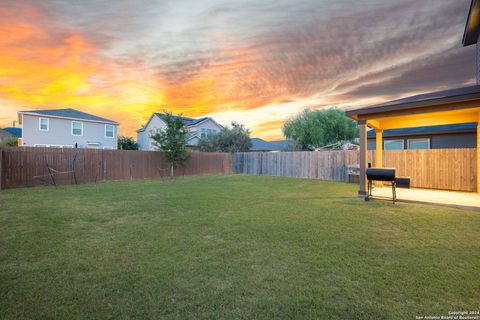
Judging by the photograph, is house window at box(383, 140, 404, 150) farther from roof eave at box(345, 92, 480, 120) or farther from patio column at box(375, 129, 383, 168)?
roof eave at box(345, 92, 480, 120)

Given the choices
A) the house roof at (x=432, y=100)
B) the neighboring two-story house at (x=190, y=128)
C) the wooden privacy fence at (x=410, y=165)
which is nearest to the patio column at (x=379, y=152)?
the wooden privacy fence at (x=410, y=165)

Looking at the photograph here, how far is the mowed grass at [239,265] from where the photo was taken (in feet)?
6.52

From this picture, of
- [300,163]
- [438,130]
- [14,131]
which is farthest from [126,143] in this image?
[438,130]

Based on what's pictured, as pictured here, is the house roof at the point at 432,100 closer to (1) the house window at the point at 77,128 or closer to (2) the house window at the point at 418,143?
(2) the house window at the point at 418,143

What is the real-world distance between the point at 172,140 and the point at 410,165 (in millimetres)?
13330

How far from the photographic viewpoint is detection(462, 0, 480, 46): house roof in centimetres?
782

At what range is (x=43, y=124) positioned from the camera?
20234 mm

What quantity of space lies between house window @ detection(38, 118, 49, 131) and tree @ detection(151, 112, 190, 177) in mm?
12421

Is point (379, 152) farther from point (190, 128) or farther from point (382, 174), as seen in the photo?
point (190, 128)

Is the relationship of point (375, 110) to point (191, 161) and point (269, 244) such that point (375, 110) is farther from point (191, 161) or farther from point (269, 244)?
point (191, 161)

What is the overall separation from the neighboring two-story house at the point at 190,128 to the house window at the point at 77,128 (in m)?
6.56

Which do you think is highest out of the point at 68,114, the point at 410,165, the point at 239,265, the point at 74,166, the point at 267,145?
the point at 68,114

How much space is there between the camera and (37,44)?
8.46 metres

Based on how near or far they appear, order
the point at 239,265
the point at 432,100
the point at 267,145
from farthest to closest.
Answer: the point at 267,145
the point at 432,100
the point at 239,265
